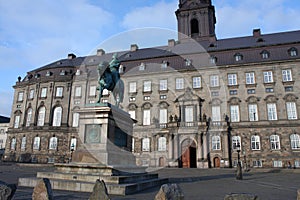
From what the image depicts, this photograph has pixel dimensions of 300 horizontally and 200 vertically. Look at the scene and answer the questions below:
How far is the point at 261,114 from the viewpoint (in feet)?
109

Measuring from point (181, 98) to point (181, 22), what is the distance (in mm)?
18808

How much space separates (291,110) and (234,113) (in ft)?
23.6

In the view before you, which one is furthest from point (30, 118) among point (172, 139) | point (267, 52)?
point (267, 52)

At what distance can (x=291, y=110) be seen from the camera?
32.4m

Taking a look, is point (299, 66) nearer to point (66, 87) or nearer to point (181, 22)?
point (181, 22)

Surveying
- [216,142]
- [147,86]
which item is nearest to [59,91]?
[147,86]

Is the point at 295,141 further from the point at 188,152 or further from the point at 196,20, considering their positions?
the point at 196,20

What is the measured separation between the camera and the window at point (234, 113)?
112 feet

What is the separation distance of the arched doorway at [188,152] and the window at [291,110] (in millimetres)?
13135

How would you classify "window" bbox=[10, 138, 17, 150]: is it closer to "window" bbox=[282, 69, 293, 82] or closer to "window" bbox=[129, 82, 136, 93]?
"window" bbox=[129, 82, 136, 93]

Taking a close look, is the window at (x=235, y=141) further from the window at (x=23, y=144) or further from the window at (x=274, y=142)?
the window at (x=23, y=144)

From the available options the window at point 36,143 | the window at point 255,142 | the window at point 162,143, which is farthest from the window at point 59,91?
the window at point 255,142

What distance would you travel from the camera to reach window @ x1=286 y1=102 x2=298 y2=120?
32.2 metres

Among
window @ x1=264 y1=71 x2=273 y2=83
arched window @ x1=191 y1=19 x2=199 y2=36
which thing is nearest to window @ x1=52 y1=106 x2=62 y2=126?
arched window @ x1=191 y1=19 x2=199 y2=36
